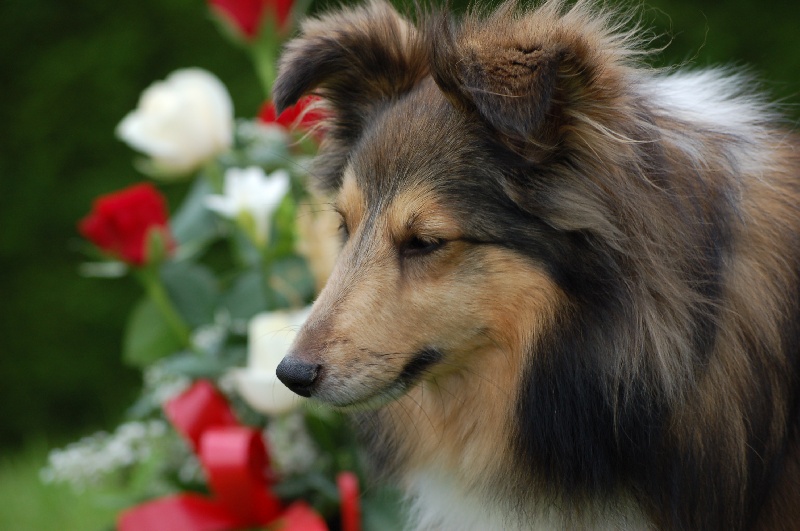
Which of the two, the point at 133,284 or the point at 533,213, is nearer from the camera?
the point at 533,213

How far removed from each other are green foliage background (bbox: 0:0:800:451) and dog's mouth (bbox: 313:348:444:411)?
288 cm

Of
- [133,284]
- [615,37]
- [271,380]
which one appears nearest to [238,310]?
[271,380]

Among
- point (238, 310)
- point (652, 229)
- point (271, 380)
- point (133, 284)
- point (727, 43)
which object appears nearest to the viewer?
point (652, 229)

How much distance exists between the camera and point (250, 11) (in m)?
3.11

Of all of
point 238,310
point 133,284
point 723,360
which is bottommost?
point 133,284

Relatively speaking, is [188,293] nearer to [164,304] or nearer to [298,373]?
[164,304]

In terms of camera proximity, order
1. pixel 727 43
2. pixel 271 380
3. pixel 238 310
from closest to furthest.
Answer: pixel 271 380
pixel 238 310
pixel 727 43

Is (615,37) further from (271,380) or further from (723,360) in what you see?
(271,380)

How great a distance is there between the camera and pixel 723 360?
2086mm

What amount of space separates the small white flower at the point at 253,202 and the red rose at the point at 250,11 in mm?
552

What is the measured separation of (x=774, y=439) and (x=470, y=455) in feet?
2.27

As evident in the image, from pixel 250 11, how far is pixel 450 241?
1.45 meters

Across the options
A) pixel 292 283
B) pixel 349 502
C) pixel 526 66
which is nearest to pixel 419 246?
pixel 526 66

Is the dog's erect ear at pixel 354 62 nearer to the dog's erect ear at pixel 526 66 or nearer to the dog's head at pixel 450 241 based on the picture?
the dog's head at pixel 450 241
